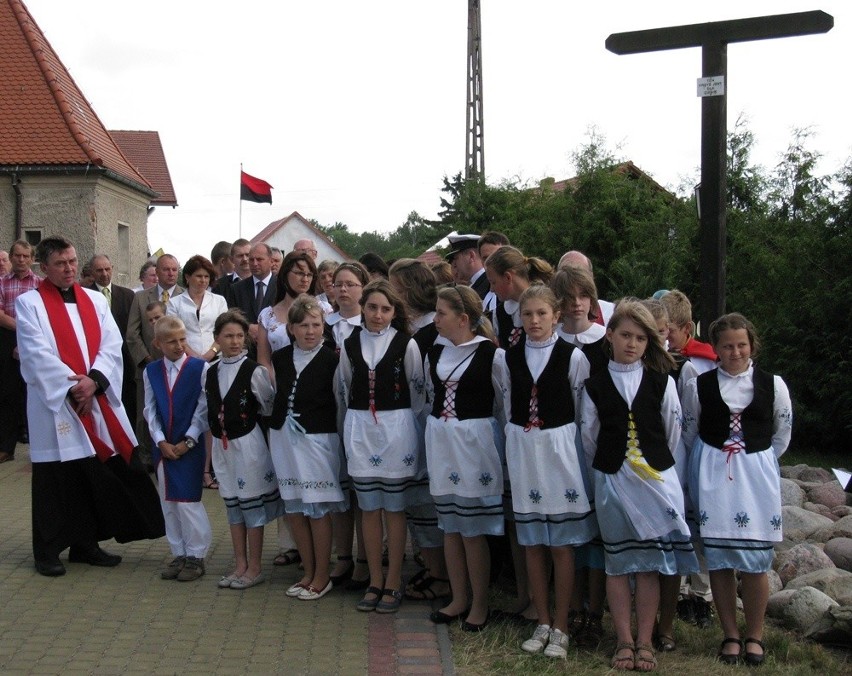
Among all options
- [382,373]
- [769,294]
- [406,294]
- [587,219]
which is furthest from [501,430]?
[587,219]

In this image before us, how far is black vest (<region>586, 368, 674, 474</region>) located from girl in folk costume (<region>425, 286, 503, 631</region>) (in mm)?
651

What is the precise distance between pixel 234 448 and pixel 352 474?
2.89ft

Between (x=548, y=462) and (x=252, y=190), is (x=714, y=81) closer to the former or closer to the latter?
(x=548, y=462)

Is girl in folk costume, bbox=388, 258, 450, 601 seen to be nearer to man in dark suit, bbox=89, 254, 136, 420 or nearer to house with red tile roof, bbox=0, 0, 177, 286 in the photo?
man in dark suit, bbox=89, 254, 136, 420

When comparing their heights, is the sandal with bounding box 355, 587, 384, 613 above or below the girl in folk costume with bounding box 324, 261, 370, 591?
below

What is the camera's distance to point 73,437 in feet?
21.4

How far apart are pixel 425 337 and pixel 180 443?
171cm

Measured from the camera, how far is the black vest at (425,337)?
5906mm

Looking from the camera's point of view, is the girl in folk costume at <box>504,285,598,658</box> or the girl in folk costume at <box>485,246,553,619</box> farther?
the girl in folk costume at <box>485,246,553,619</box>

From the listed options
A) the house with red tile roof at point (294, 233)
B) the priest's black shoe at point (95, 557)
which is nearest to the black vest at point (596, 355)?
the priest's black shoe at point (95, 557)

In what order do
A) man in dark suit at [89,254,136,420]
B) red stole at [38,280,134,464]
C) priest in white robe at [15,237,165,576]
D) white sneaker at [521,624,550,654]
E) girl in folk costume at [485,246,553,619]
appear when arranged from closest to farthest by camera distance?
1. white sneaker at [521,624,550,654]
2. girl in folk costume at [485,246,553,619]
3. priest in white robe at [15,237,165,576]
4. red stole at [38,280,134,464]
5. man in dark suit at [89,254,136,420]

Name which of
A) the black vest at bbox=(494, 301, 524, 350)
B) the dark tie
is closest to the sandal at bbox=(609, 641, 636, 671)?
the black vest at bbox=(494, 301, 524, 350)

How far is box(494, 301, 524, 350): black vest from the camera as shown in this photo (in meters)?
5.99

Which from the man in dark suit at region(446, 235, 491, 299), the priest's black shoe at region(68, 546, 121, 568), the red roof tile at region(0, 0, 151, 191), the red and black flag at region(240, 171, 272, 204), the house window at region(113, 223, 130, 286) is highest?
the red roof tile at region(0, 0, 151, 191)
